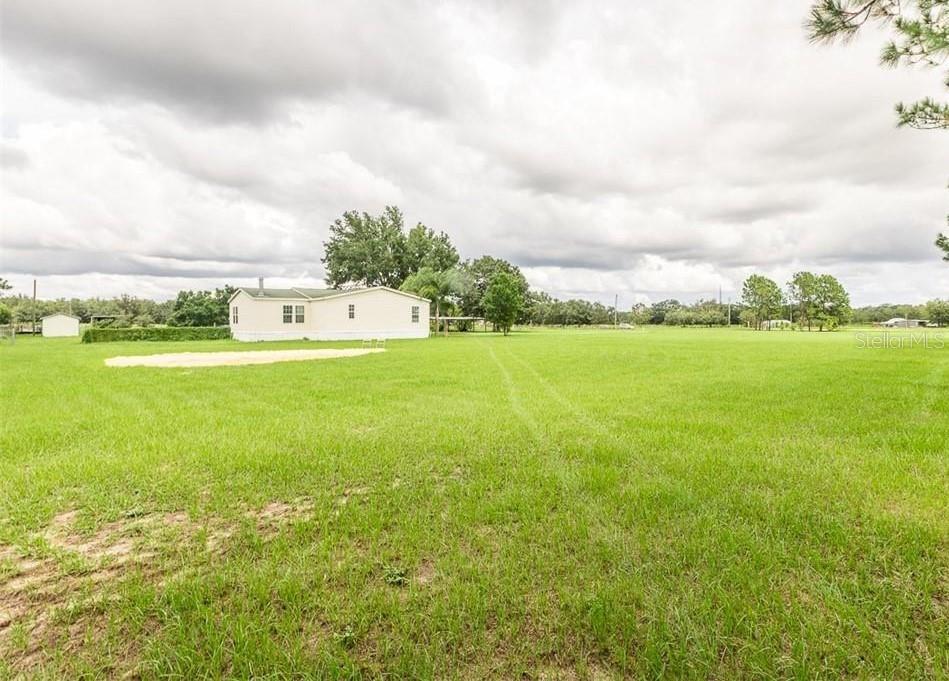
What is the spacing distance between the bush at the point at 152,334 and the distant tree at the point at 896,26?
37157mm

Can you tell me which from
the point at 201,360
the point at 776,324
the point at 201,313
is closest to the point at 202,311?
the point at 201,313

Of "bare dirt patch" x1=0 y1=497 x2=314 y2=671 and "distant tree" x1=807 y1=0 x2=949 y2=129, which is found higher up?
"distant tree" x1=807 y1=0 x2=949 y2=129

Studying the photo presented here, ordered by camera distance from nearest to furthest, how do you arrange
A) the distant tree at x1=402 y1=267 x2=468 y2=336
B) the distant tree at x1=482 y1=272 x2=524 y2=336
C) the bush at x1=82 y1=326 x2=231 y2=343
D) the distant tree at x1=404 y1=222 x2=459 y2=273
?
the bush at x1=82 y1=326 x2=231 y2=343 → the distant tree at x1=402 y1=267 x2=468 y2=336 → the distant tree at x1=482 y1=272 x2=524 y2=336 → the distant tree at x1=404 y1=222 x2=459 y2=273

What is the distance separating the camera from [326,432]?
5.95 meters

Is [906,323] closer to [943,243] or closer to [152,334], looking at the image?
[943,243]

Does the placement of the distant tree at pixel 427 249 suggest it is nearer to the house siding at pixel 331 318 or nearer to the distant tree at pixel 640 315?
the house siding at pixel 331 318

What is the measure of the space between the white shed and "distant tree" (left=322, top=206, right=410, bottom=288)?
25.8m

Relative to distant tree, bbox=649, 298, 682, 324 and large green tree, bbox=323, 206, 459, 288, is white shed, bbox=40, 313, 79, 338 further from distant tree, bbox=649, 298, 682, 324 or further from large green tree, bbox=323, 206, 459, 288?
distant tree, bbox=649, 298, 682, 324

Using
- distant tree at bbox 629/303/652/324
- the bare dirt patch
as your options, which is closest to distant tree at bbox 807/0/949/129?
the bare dirt patch

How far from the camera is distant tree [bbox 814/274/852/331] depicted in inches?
2653

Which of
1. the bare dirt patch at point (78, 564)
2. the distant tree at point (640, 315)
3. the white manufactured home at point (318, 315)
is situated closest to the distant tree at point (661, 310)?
the distant tree at point (640, 315)

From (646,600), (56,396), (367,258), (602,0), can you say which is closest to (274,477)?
(646,600)

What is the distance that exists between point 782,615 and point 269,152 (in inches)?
1173

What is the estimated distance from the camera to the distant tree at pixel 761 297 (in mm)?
75000
